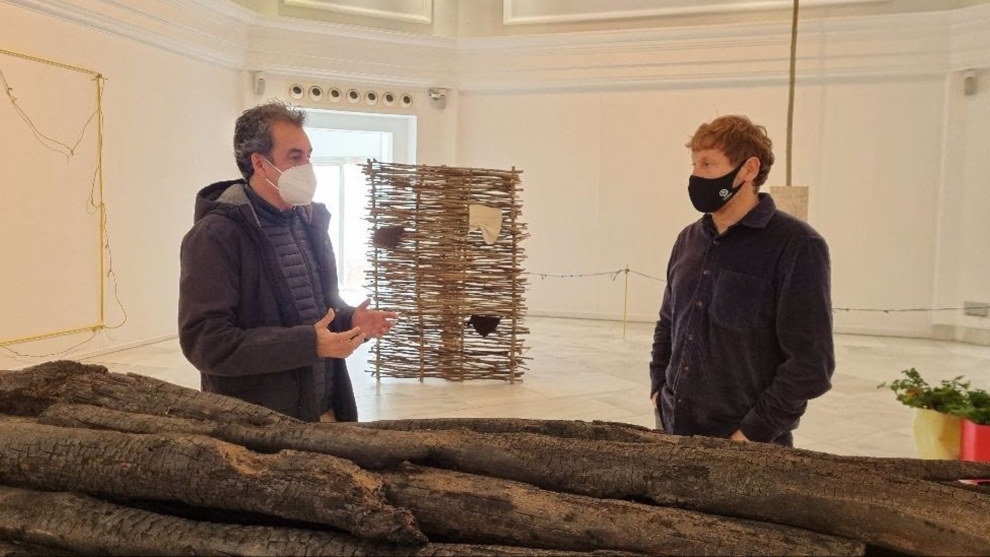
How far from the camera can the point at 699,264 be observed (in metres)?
2.26

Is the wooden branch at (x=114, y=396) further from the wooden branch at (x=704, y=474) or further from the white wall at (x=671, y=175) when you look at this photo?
the white wall at (x=671, y=175)

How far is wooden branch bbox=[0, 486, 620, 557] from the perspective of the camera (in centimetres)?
113

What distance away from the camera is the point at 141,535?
1207mm

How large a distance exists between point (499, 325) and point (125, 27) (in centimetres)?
452

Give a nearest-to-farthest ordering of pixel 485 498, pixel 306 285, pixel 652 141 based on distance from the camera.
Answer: pixel 485 498
pixel 306 285
pixel 652 141

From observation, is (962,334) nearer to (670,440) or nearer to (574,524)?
(670,440)

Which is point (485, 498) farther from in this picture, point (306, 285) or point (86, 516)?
point (306, 285)

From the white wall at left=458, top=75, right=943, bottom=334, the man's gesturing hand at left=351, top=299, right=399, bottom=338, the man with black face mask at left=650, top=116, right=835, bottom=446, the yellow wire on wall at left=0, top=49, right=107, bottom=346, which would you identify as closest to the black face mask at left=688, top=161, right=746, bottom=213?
the man with black face mask at left=650, top=116, right=835, bottom=446

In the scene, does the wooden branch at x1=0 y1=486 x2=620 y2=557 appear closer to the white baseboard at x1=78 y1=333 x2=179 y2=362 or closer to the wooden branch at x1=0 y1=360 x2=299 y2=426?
the wooden branch at x1=0 y1=360 x2=299 y2=426

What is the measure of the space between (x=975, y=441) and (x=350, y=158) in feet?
29.7

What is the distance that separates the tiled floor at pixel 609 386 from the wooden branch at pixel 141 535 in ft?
12.7

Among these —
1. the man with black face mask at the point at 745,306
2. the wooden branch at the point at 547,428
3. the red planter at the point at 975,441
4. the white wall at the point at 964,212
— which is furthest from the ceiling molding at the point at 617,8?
the wooden branch at the point at 547,428

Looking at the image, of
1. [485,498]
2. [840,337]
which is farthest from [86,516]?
[840,337]

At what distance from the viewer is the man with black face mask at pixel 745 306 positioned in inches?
79.8
